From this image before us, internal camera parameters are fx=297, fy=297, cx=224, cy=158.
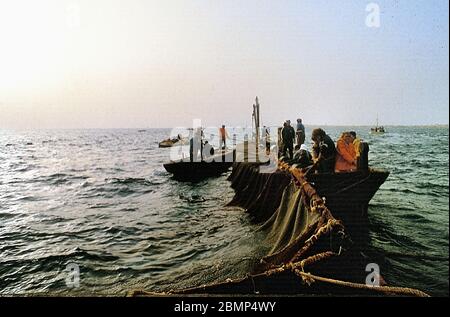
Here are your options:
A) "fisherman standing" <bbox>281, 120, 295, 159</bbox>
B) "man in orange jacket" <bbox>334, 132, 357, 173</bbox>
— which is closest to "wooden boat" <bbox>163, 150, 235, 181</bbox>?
"fisherman standing" <bbox>281, 120, 295, 159</bbox>

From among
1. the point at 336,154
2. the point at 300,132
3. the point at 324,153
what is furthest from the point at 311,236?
the point at 300,132

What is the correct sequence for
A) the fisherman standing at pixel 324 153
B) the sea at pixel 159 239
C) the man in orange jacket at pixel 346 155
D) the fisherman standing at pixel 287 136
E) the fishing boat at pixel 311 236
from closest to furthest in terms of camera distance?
1. the fishing boat at pixel 311 236
2. the sea at pixel 159 239
3. the fisherman standing at pixel 324 153
4. the man in orange jacket at pixel 346 155
5. the fisherman standing at pixel 287 136

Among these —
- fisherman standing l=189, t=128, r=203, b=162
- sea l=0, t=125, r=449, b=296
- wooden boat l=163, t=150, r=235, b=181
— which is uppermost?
fisherman standing l=189, t=128, r=203, b=162

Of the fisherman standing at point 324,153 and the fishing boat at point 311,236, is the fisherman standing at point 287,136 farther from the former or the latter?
the fisherman standing at point 324,153

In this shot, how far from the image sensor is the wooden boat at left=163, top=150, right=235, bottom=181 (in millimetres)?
21094

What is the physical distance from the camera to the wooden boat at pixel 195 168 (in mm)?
21094

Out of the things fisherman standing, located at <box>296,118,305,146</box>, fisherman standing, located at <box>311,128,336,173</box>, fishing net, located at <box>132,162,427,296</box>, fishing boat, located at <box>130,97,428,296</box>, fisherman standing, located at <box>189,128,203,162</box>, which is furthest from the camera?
fisherman standing, located at <box>189,128,203,162</box>

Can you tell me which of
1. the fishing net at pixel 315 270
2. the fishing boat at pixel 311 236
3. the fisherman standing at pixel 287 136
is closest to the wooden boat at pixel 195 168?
the fishing boat at pixel 311 236

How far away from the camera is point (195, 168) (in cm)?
2131

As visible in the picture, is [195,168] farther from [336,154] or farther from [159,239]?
[336,154]

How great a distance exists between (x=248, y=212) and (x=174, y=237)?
11.7ft

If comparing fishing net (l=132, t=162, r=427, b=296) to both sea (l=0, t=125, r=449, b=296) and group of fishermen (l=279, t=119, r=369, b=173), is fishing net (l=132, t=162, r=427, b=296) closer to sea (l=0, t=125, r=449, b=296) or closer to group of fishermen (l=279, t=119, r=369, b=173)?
group of fishermen (l=279, t=119, r=369, b=173)
